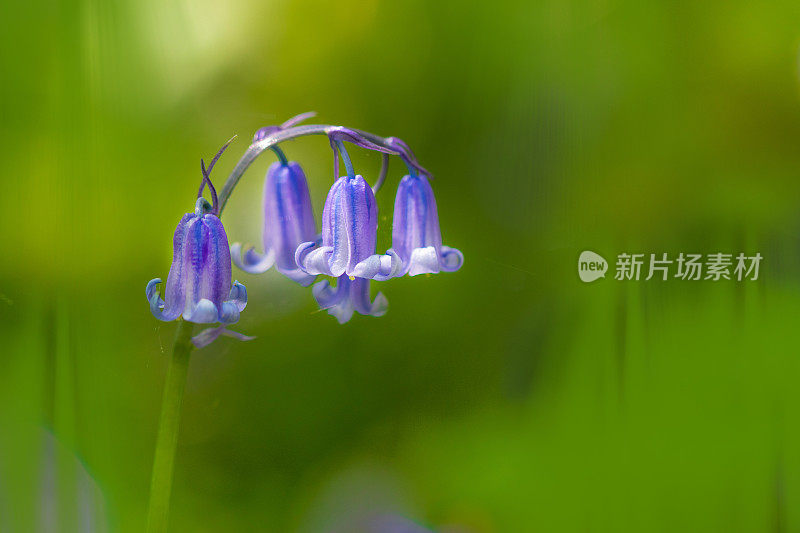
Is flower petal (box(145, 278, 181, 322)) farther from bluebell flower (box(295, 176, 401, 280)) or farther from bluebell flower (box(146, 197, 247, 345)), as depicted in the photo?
bluebell flower (box(295, 176, 401, 280))

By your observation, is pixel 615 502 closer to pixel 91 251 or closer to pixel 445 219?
pixel 445 219

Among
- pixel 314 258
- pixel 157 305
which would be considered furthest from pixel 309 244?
pixel 157 305

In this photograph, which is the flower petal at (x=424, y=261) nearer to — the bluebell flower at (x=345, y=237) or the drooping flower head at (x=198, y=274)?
the bluebell flower at (x=345, y=237)

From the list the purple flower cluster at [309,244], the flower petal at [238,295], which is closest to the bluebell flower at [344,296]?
the purple flower cluster at [309,244]

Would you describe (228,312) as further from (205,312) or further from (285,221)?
(285,221)

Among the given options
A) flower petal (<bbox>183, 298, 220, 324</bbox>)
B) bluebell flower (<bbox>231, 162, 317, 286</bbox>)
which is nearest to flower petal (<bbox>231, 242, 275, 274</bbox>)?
bluebell flower (<bbox>231, 162, 317, 286</bbox>)
